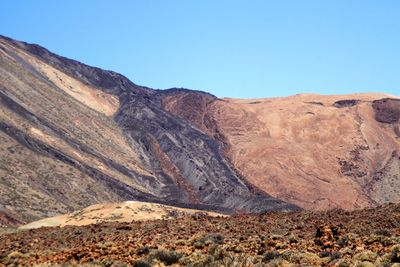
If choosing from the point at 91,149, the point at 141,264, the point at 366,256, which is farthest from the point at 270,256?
the point at 91,149

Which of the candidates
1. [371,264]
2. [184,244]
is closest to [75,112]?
[184,244]

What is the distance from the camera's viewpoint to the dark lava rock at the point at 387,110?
122 metres

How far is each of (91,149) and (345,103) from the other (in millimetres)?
73116

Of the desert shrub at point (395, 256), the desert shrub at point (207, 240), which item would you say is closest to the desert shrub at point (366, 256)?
the desert shrub at point (395, 256)

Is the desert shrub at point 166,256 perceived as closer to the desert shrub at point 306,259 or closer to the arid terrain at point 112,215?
the desert shrub at point 306,259

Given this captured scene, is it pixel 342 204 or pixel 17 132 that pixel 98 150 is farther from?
pixel 342 204

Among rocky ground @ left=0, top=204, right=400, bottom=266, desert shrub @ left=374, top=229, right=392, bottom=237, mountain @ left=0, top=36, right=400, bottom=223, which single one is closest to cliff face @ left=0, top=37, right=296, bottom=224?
mountain @ left=0, top=36, right=400, bottom=223

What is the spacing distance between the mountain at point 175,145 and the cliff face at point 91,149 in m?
0.21

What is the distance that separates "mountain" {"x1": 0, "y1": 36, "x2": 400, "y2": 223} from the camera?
68500mm

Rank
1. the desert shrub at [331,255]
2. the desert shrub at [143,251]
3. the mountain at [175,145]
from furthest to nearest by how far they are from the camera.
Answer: the mountain at [175,145], the desert shrub at [143,251], the desert shrub at [331,255]

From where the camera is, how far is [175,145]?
9850 centimetres

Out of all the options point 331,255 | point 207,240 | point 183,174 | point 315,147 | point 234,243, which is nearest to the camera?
point 331,255

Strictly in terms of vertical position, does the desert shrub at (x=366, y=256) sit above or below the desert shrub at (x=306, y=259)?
above

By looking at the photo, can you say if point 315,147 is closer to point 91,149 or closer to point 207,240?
point 91,149
